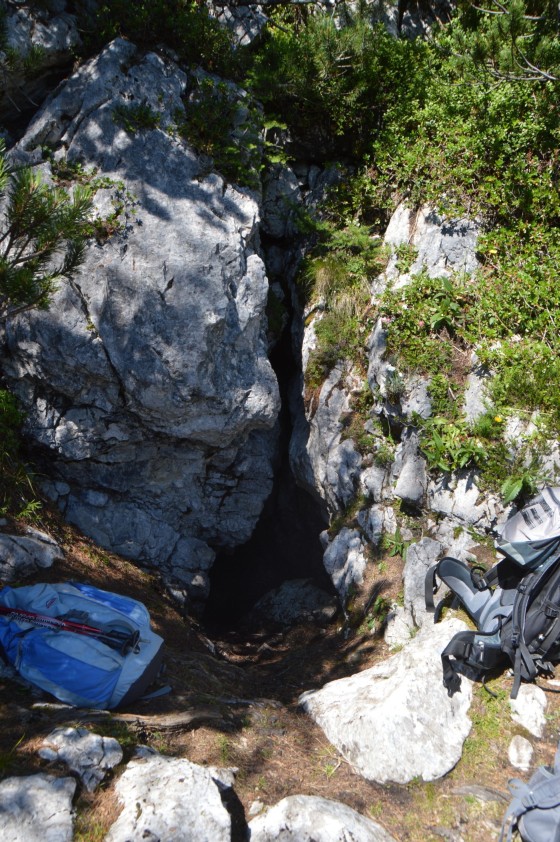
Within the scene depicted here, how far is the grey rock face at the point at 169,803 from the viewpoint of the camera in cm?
356

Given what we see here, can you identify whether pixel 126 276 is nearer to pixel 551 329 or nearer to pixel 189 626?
pixel 189 626

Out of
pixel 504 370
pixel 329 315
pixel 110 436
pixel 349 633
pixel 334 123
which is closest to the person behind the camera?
pixel 504 370

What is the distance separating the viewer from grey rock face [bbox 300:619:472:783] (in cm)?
461

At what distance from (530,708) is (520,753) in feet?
1.38

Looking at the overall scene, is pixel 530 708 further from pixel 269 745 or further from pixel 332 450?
pixel 332 450

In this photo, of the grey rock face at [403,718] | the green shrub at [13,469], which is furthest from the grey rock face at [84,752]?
the green shrub at [13,469]

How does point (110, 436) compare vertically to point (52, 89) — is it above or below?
below

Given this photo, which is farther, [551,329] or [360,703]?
[551,329]

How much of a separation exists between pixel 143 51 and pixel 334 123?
11.1ft

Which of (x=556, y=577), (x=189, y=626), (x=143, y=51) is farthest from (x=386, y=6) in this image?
(x=189, y=626)

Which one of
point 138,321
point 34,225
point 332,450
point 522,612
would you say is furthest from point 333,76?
point 522,612

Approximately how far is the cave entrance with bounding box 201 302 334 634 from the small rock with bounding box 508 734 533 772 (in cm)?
556

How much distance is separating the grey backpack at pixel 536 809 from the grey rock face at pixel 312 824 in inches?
35.7

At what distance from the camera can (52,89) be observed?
862 centimetres
